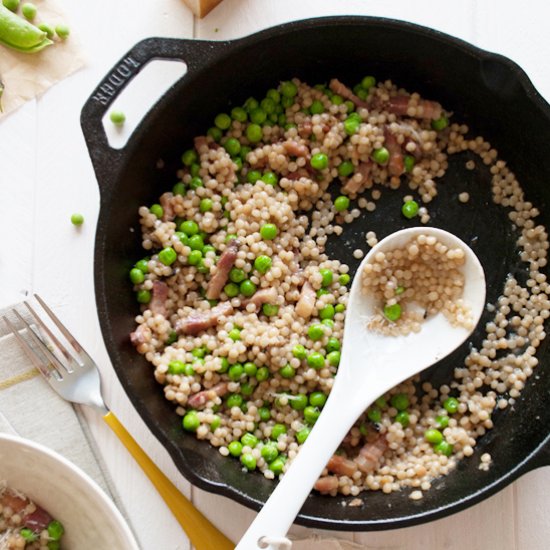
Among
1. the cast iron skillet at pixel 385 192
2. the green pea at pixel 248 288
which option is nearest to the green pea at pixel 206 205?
the cast iron skillet at pixel 385 192

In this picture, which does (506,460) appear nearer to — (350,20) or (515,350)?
(515,350)

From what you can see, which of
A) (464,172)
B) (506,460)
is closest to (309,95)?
(464,172)

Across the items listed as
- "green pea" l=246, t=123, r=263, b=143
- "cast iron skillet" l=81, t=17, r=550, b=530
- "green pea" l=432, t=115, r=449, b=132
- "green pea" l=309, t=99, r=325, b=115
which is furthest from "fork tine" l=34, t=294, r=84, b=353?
"green pea" l=432, t=115, r=449, b=132

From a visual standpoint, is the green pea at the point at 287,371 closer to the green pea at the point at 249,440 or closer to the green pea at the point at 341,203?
the green pea at the point at 249,440

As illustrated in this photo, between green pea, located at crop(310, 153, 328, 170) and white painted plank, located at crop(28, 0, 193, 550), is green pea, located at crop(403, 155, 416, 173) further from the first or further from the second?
white painted plank, located at crop(28, 0, 193, 550)

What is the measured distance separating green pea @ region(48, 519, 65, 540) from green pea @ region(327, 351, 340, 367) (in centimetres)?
103

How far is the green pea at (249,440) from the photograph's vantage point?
281 cm

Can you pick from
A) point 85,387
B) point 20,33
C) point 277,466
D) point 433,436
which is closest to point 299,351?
point 277,466

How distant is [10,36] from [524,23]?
1.89 metres

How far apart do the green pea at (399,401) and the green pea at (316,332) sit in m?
0.33

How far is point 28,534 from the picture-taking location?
9.01 ft

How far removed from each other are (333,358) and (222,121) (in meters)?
0.91

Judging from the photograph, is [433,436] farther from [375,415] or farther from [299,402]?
[299,402]

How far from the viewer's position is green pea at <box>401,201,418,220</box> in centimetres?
302
